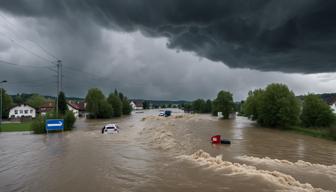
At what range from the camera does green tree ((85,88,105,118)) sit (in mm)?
102438

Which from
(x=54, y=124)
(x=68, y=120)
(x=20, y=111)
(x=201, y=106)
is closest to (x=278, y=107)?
(x=68, y=120)

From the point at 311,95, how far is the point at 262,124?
13947 mm

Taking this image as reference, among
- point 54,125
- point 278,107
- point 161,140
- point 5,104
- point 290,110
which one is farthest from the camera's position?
point 5,104

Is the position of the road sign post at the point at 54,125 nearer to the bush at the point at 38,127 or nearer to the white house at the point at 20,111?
the bush at the point at 38,127

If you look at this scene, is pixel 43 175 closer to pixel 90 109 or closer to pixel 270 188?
pixel 270 188

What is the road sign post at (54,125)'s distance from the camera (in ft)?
153

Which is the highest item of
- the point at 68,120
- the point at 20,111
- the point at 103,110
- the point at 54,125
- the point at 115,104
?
the point at 115,104

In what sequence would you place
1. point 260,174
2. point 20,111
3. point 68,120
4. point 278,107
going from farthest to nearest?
1. point 20,111
2. point 278,107
3. point 68,120
4. point 260,174

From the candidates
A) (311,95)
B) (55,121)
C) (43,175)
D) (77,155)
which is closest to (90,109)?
(55,121)

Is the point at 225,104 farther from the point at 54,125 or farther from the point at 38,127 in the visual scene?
the point at 38,127

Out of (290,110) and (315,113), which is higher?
(290,110)

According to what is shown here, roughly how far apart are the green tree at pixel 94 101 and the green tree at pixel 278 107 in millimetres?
57227

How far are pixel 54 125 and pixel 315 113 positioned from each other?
50765mm

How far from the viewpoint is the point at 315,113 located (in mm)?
59406
